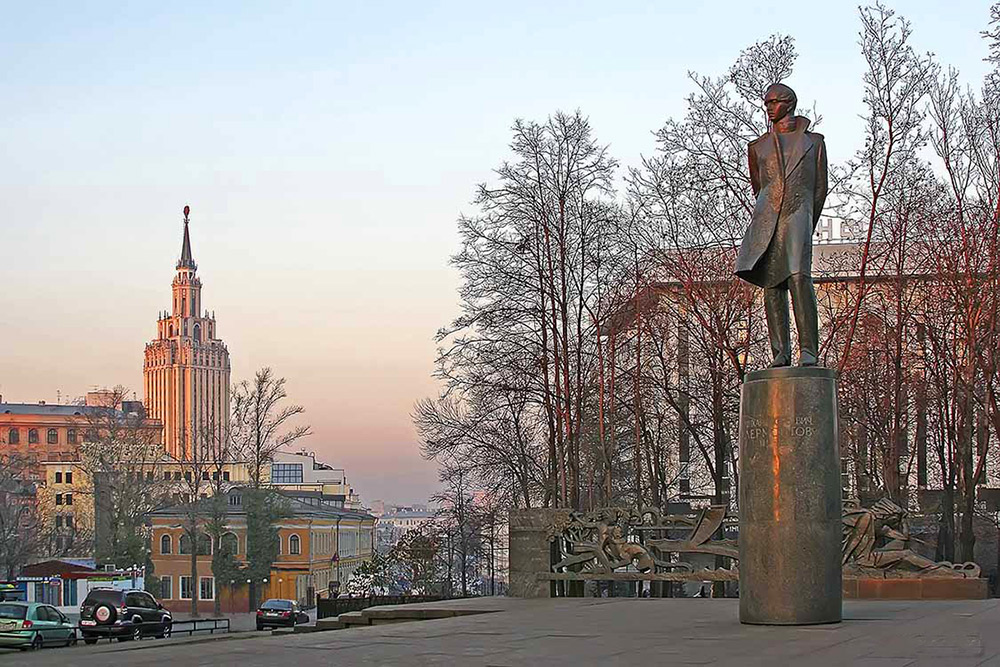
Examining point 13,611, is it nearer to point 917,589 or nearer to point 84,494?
point 917,589

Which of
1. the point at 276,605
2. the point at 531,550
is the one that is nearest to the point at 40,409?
the point at 276,605

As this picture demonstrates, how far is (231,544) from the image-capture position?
2822 inches

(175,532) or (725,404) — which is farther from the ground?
(725,404)

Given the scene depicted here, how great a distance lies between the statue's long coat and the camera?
39.7ft

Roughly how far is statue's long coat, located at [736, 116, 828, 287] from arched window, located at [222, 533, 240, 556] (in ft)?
191

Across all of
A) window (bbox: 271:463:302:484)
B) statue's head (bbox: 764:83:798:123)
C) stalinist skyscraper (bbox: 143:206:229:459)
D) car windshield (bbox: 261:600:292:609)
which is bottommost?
car windshield (bbox: 261:600:292:609)

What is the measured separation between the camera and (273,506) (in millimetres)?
64250

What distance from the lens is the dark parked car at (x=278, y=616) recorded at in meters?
43.0

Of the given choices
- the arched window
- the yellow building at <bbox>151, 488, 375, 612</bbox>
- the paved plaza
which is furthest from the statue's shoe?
the yellow building at <bbox>151, 488, 375, 612</bbox>

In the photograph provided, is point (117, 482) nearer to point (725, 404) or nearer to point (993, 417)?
point (725, 404)

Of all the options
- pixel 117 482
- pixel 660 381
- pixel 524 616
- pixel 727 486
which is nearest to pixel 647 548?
pixel 524 616

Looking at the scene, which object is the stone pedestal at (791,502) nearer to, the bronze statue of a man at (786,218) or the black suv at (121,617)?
the bronze statue of a man at (786,218)

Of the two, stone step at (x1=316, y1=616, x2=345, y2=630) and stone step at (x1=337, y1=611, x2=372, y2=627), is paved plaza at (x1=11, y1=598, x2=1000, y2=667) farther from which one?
stone step at (x1=316, y1=616, x2=345, y2=630)

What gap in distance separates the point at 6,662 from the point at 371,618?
22.0ft
